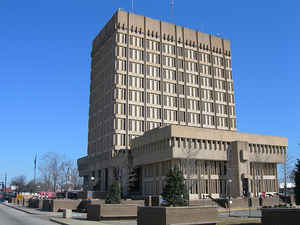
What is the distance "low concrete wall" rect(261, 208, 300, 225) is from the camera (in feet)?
60.3

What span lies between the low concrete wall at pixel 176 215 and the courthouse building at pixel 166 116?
124 feet

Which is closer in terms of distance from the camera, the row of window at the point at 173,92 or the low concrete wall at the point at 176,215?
the low concrete wall at the point at 176,215

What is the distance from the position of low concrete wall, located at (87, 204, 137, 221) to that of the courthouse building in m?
29.5

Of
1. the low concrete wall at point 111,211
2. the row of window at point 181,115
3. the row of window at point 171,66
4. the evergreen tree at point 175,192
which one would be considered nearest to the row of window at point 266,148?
the row of window at point 181,115

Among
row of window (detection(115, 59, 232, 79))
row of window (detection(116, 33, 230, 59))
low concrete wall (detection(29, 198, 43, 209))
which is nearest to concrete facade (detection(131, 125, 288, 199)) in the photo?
row of window (detection(115, 59, 232, 79))

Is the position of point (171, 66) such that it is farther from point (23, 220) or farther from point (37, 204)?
point (23, 220)

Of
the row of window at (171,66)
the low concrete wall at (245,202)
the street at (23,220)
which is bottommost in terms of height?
the low concrete wall at (245,202)

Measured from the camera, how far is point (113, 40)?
3654 inches

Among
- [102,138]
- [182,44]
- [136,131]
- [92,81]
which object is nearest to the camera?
[136,131]

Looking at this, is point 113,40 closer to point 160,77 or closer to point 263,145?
point 160,77

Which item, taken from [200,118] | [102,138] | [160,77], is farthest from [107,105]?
[200,118]

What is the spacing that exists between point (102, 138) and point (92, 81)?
24859 mm

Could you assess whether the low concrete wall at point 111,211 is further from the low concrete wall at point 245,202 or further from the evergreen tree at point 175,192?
the low concrete wall at point 245,202

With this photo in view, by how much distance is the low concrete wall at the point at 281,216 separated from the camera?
60.3 ft
